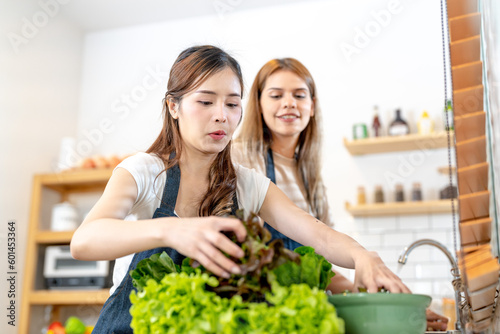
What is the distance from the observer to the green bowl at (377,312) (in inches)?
28.8

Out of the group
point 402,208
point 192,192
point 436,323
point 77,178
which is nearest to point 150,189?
point 192,192

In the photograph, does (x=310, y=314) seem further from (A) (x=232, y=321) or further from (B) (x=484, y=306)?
(B) (x=484, y=306)

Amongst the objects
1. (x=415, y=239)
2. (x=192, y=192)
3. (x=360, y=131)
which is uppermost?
(x=360, y=131)

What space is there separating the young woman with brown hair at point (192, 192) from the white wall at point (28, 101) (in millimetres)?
2557

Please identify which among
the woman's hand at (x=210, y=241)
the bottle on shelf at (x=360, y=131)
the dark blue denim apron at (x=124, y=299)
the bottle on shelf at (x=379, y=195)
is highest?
the bottle on shelf at (x=360, y=131)

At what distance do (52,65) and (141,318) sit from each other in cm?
394

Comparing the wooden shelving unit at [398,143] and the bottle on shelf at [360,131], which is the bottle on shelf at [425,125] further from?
the bottle on shelf at [360,131]

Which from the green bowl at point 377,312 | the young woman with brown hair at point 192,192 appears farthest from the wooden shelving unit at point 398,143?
the green bowl at point 377,312

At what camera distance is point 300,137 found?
217 cm

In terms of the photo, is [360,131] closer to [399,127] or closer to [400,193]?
[399,127]

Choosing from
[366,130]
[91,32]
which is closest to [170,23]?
[91,32]

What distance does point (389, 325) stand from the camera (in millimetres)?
731

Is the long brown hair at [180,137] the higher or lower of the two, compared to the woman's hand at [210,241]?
higher

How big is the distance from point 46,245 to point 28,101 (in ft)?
3.60
